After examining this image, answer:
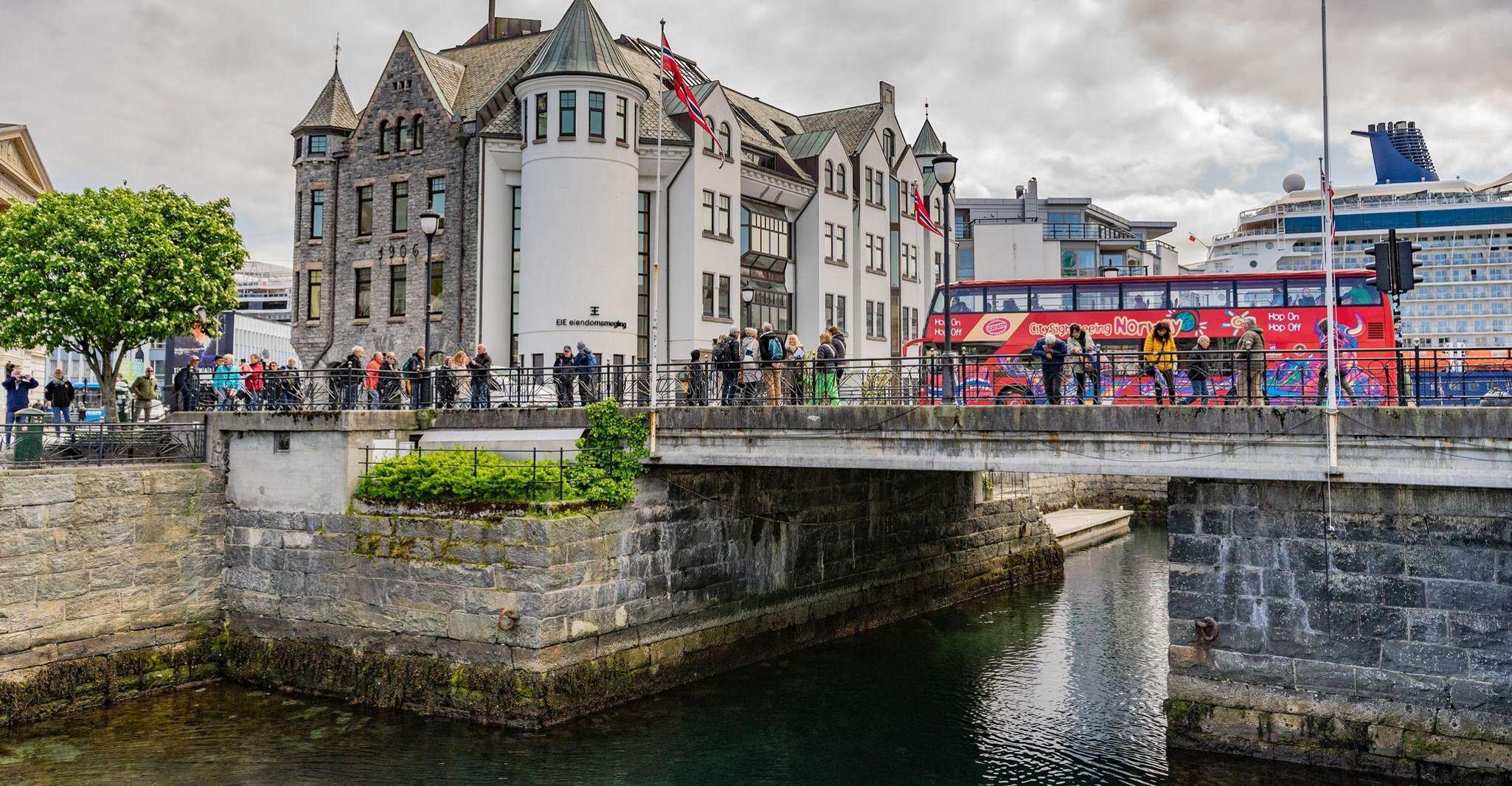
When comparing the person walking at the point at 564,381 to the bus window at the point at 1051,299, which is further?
the bus window at the point at 1051,299

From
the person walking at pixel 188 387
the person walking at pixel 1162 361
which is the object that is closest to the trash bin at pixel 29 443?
the person walking at pixel 188 387

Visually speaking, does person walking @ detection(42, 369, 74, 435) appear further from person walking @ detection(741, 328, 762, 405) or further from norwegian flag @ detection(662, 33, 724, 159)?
person walking @ detection(741, 328, 762, 405)

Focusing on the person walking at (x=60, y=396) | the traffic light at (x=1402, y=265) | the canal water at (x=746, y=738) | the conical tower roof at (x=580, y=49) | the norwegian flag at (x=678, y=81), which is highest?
the conical tower roof at (x=580, y=49)

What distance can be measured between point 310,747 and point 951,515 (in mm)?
17331

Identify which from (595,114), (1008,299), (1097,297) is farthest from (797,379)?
(595,114)

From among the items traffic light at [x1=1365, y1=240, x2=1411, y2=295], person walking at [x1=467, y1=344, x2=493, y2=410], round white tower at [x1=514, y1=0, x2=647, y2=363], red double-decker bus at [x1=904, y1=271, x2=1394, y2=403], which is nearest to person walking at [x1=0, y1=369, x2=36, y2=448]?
person walking at [x1=467, y1=344, x2=493, y2=410]

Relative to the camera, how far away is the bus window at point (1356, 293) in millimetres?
23109

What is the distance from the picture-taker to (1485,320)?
257 ft

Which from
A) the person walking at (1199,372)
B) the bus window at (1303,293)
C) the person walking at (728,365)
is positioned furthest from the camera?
the bus window at (1303,293)

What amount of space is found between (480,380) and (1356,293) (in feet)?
60.0

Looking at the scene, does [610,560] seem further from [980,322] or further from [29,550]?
[980,322]

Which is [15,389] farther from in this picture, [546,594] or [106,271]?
[546,594]

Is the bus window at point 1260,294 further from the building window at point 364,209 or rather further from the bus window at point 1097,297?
the building window at point 364,209

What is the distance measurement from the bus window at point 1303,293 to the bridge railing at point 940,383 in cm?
396
